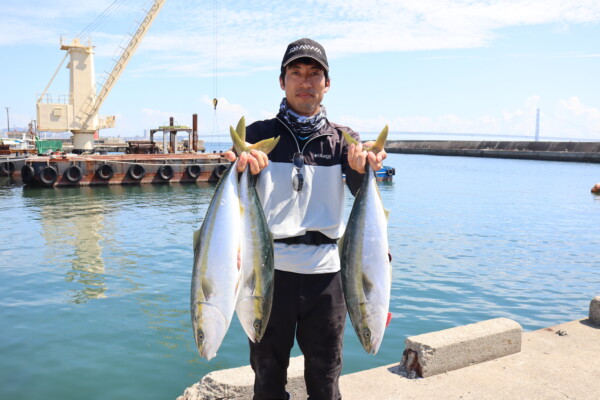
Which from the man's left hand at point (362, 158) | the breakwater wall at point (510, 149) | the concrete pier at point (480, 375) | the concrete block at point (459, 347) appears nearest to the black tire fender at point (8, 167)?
the concrete pier at point (480, 375)

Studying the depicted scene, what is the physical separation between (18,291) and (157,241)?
5398mm

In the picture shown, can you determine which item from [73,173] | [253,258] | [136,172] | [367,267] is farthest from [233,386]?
[136,172]

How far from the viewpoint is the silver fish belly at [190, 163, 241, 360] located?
8.30 feet

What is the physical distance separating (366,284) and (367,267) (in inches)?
3.8

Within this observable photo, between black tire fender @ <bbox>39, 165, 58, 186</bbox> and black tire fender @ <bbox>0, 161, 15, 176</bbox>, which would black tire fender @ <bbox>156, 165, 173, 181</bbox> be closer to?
black tire fender @ <bbox>39, 165, 58, 186</bbox>

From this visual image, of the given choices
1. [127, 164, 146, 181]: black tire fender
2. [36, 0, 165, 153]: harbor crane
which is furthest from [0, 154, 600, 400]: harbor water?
[36, 0, 165, 153]: harbor crane

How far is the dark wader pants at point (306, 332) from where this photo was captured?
9.48ft

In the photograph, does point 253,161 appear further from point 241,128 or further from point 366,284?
point 366,284

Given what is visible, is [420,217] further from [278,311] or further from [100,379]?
[278,311]

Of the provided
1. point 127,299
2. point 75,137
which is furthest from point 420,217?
point 75,137

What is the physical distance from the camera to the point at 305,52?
2848mm

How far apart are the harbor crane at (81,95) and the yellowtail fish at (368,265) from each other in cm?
4190

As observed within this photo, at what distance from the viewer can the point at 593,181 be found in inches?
1590

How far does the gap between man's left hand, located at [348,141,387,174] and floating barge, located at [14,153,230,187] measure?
78.1 ft
